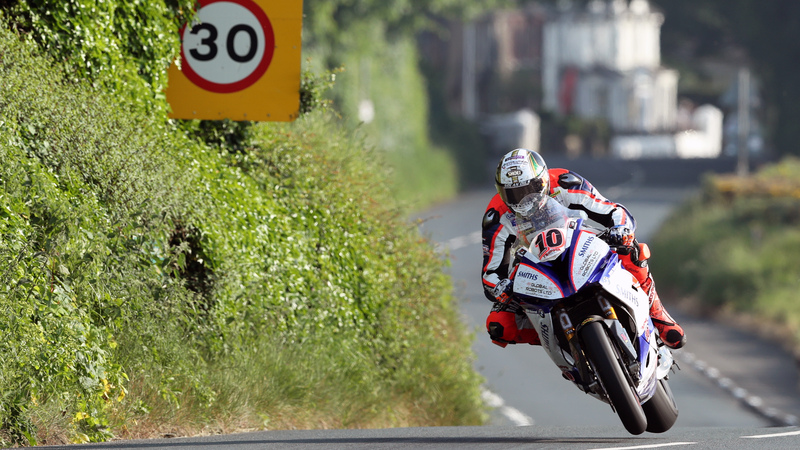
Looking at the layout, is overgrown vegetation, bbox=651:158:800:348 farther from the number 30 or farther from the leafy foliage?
the leafy foliage

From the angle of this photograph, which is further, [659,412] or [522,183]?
[659,412]

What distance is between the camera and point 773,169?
39.2 metres

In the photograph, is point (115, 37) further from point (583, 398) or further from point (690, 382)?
point (690, 382)

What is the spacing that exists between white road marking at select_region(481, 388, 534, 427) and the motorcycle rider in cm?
1030

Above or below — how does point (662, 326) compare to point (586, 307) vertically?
below

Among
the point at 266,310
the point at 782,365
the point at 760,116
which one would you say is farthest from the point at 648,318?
the point at 760,116

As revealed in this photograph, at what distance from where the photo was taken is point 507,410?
21.0 metres

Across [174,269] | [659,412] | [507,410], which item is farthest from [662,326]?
[507,410]

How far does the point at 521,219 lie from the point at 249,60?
299cm

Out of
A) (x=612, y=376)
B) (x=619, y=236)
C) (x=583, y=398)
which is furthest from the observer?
(x=583, y=398)

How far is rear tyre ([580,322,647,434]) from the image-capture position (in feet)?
25.8

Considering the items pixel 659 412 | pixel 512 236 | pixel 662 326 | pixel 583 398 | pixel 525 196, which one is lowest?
pixel 583 398

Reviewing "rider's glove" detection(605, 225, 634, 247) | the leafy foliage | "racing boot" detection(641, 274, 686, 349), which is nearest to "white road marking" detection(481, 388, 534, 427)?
the leafy foliage

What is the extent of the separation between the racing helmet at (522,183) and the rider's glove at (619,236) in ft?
1.68
